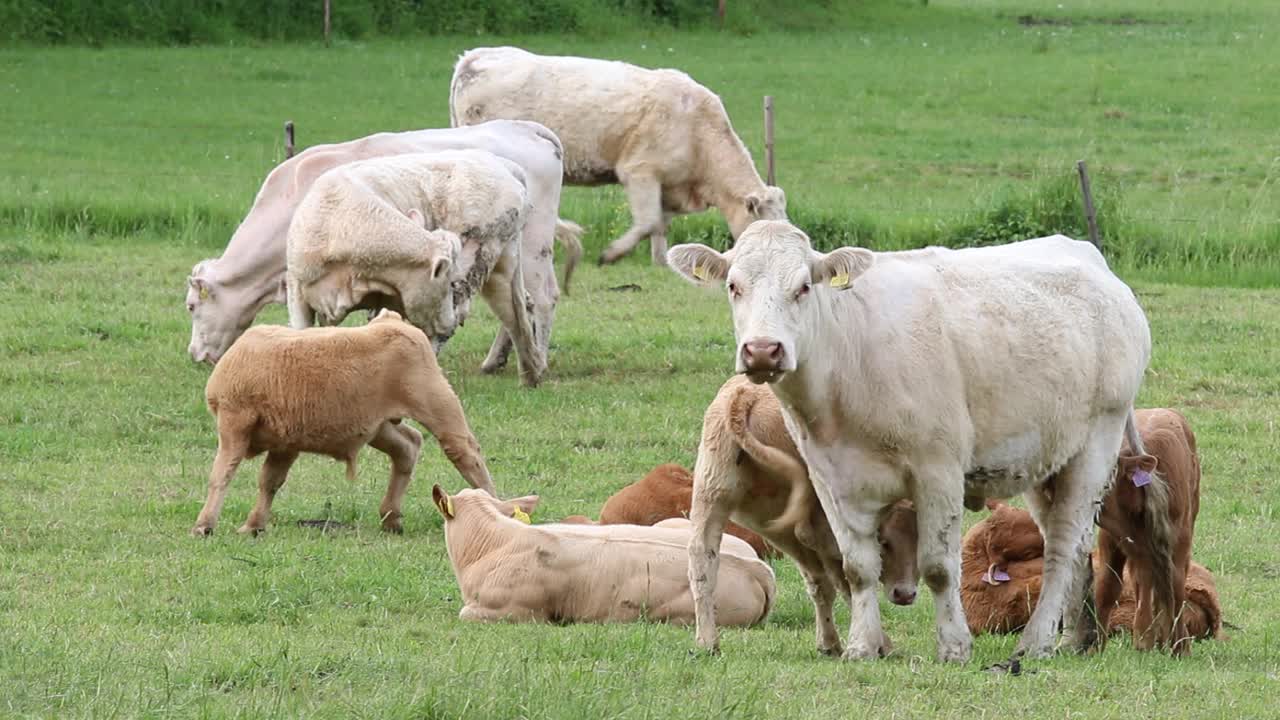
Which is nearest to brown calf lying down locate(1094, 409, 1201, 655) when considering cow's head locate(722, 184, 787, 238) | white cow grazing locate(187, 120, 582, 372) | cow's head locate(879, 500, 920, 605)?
cow's head locate(879, 500, 920, 605)

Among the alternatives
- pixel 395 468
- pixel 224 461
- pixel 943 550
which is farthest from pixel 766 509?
pixel 224 461

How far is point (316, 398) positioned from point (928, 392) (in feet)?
11.3

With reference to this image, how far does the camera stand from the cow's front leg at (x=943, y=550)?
7.40 m

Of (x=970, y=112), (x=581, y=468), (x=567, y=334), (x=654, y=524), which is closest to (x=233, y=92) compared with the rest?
(x=970, y=112)

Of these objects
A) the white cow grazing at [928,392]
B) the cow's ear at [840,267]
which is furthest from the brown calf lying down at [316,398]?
the cow's ear at [840,267]

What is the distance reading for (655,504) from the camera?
32.4 ft

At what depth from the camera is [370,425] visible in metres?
9.70

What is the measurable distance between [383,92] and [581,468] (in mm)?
23791

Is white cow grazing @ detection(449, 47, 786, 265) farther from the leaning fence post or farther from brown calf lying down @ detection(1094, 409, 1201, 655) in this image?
brown calf lying down @ detection(1094, 409, 1201, 655)

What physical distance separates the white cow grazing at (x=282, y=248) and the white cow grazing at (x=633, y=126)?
3001 millimetres

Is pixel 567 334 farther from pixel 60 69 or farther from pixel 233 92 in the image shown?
pixel 60 69

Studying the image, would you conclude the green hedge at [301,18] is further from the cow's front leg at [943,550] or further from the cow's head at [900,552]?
the cow's front leg at [943,550]

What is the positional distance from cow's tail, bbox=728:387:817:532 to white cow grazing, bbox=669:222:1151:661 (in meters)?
0.20

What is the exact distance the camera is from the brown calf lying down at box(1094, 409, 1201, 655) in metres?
8.24
